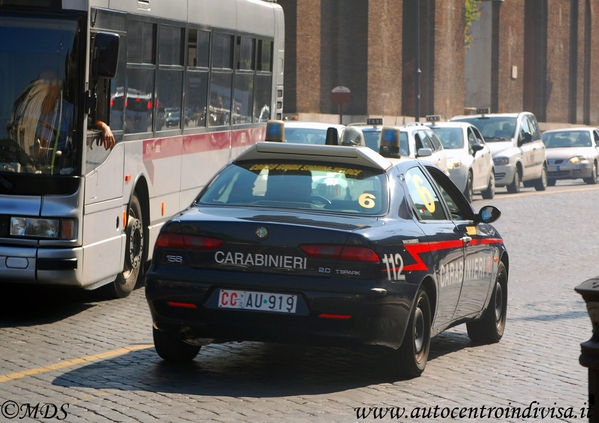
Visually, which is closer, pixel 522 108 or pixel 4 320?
pixel 4 320

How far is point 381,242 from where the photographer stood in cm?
777

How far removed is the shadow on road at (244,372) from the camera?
7680 mm

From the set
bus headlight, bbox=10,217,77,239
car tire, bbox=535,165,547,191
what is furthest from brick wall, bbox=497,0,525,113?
bus headlight, bbox=10,217,77,239

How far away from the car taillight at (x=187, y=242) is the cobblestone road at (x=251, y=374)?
2.61ft

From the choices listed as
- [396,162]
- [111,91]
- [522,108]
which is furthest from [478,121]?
[522,108]

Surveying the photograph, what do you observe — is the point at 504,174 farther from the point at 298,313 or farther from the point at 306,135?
the point at 298,313

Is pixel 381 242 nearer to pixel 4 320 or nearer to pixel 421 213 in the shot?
pixel 421 213

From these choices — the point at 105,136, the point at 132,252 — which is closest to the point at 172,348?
the point at 105,136

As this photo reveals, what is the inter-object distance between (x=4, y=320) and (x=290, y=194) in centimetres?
353

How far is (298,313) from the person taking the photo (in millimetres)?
7621

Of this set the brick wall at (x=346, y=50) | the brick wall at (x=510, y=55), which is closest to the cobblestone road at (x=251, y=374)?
the brick wall at (x=346, y=50)

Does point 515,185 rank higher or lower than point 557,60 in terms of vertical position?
lower

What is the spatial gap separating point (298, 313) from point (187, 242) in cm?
81

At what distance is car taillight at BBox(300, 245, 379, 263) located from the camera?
25.0 ft
